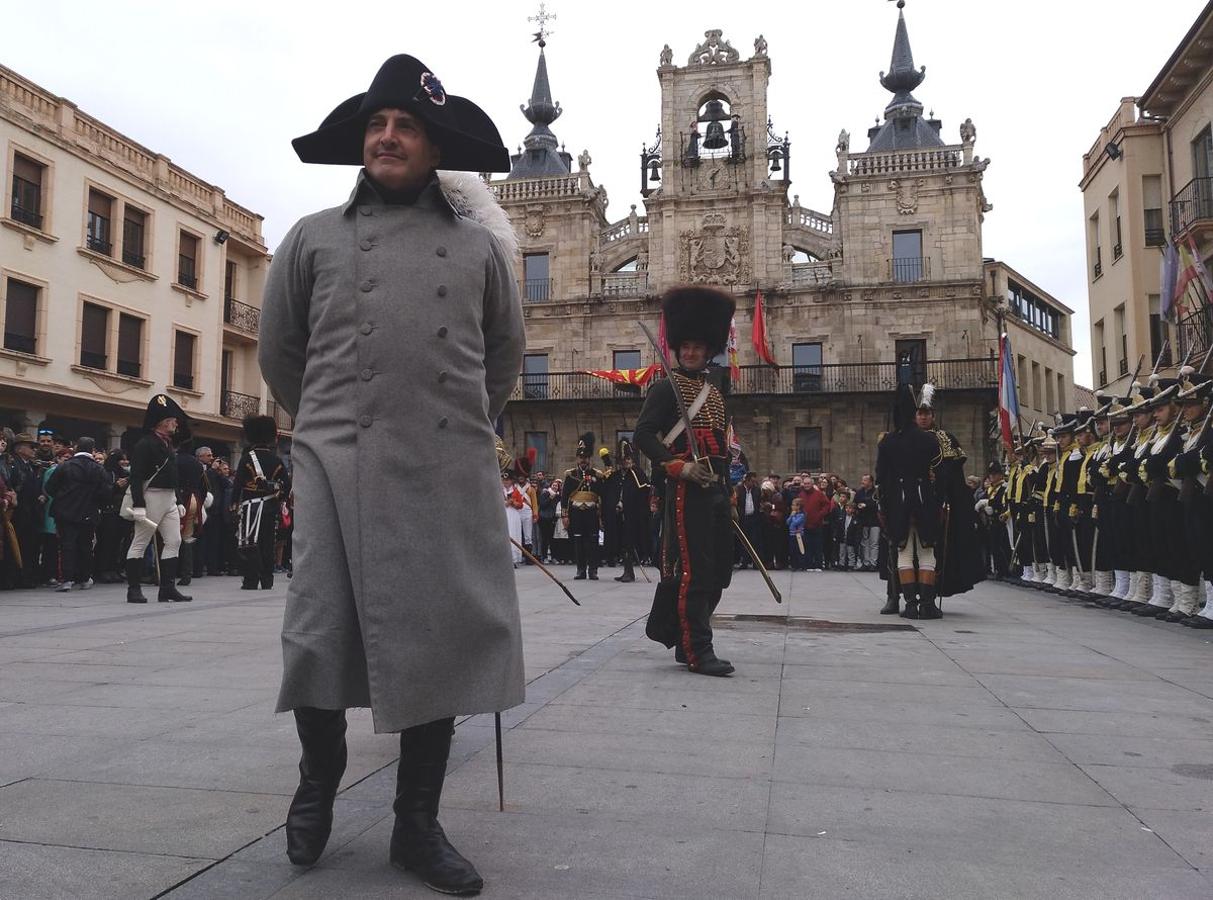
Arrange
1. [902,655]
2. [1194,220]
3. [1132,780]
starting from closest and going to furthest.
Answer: [1132,780] < [902,655] < [1194,220]

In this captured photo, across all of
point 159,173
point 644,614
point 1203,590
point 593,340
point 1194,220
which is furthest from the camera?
point 593,340

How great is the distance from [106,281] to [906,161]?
26856mm

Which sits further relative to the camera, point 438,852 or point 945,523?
point 945,523

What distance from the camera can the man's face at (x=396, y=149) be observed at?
2668 mm

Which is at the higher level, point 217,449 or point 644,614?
point 217,449

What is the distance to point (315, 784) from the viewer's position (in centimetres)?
247

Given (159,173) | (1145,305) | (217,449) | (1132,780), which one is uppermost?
(159,173)

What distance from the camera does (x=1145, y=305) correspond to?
25.1 m

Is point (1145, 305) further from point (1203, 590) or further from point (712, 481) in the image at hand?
point (712, 481)

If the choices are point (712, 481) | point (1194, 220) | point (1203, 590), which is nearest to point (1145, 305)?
point (1194, 220)

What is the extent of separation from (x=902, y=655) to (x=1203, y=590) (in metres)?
5.36

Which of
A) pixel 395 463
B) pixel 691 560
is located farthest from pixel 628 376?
pixel 395 463

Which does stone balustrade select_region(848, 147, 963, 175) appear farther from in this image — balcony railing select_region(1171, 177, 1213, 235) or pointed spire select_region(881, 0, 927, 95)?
balcony railing select_region(1171, 177, 1213, 235)

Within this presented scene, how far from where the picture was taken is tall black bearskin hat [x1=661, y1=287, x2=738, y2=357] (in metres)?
5.97
